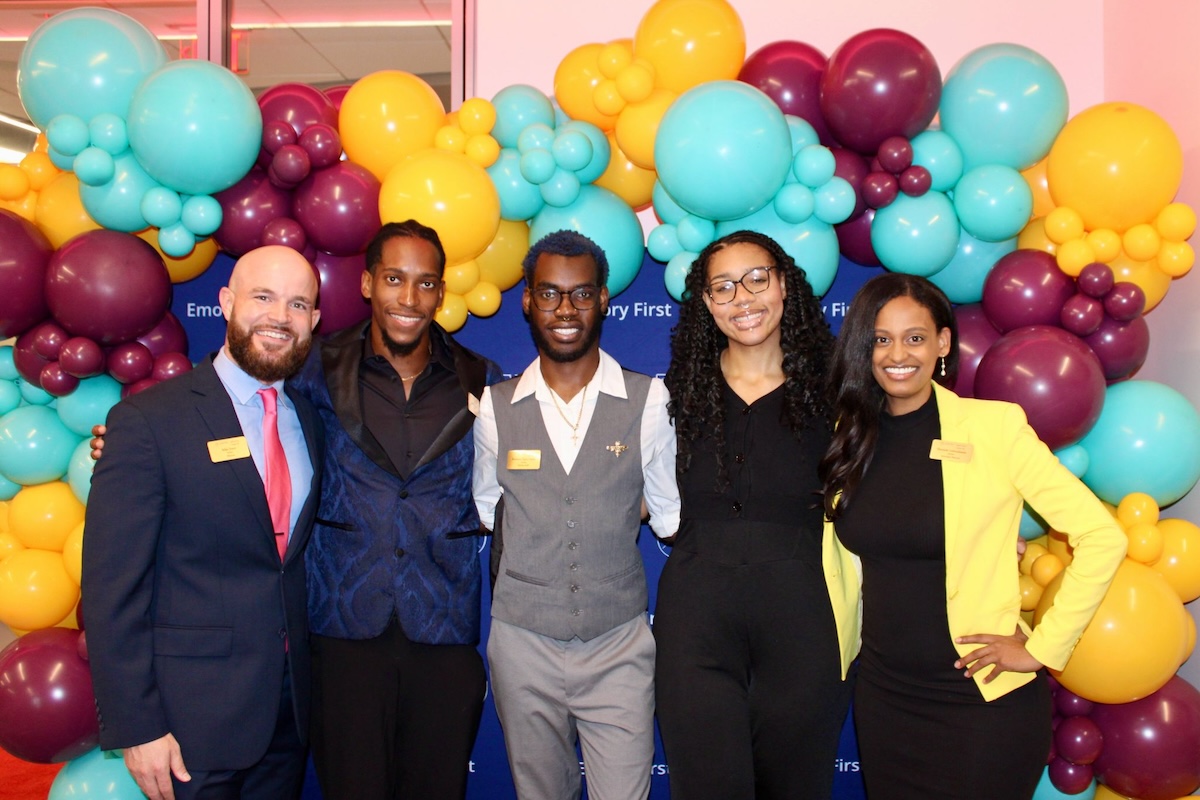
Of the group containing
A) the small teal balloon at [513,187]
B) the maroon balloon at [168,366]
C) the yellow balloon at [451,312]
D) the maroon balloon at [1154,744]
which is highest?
the small teal balloon at [513,187]

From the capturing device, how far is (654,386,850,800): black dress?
2.20 metres

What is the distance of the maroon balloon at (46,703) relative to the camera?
9.38ft

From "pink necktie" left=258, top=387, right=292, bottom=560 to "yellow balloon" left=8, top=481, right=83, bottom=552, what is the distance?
1.15 metres

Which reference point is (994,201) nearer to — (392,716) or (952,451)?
(952,451)

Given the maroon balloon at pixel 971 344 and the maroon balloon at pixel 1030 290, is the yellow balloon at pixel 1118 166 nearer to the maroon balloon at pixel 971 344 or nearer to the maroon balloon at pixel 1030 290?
the maroon balloon at pixel 1030 290

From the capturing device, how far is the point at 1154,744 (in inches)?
110

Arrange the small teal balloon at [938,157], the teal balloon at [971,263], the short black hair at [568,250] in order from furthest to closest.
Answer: the teal balloon at [971,263] → the small teal balloon at [938,157] → the short black hair at [568,250]

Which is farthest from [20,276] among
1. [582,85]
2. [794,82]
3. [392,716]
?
[794,82]

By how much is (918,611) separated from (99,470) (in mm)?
2055

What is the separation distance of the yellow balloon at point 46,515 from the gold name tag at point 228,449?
3.85 ft

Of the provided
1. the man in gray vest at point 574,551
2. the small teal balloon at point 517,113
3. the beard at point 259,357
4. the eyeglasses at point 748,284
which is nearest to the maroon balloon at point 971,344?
the eyeglasses at point 748,284

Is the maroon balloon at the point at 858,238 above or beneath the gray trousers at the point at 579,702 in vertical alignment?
above

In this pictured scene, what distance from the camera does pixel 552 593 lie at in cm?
→ 241

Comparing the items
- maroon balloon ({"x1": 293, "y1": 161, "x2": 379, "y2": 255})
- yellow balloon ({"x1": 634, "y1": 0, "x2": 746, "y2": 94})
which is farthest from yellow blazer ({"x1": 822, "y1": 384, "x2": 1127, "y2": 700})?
maroon balloon ({"x1": 293, "y1": 161, "x2": 379, "y2": 255})
